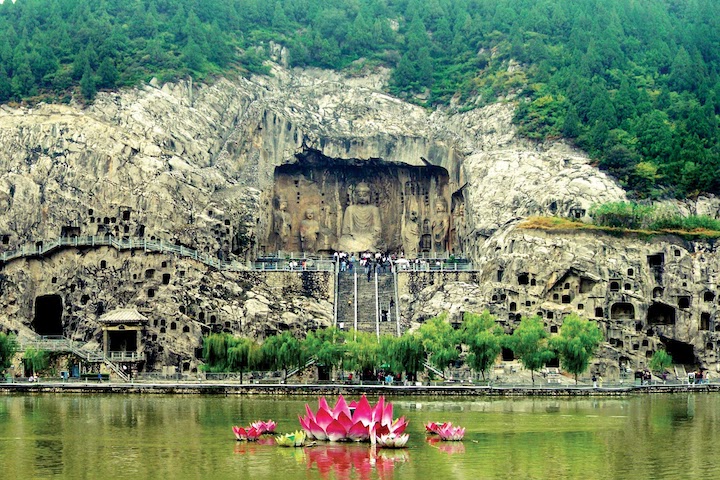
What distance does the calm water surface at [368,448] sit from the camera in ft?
134

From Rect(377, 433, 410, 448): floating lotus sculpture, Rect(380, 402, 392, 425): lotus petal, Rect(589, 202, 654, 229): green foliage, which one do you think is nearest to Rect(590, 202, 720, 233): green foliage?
Rect(589, 202, 654, 229): green foliage

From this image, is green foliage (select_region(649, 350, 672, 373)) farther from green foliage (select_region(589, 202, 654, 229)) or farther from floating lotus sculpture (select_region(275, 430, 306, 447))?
floating lotus sculpture (select_region(275, 430, 306, 447))

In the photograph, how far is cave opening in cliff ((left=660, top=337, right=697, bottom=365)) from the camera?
9025 centimetres

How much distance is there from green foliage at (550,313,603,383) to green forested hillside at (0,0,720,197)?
2141cm

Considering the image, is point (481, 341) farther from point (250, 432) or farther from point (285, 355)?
point (250, 432)

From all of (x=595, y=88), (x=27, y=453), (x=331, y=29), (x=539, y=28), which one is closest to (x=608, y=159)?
(x=595, y=88)

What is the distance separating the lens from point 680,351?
9194 cm

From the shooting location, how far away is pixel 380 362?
79062 millimetres

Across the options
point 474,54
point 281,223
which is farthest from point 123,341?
point 474,54

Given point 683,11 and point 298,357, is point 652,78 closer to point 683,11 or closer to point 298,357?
point 683,11

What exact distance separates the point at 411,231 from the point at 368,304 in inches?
781

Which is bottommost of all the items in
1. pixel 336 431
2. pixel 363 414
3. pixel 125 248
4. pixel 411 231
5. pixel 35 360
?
pixel 336 431

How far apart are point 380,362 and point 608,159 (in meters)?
30.7

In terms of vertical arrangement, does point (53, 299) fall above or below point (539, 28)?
below
